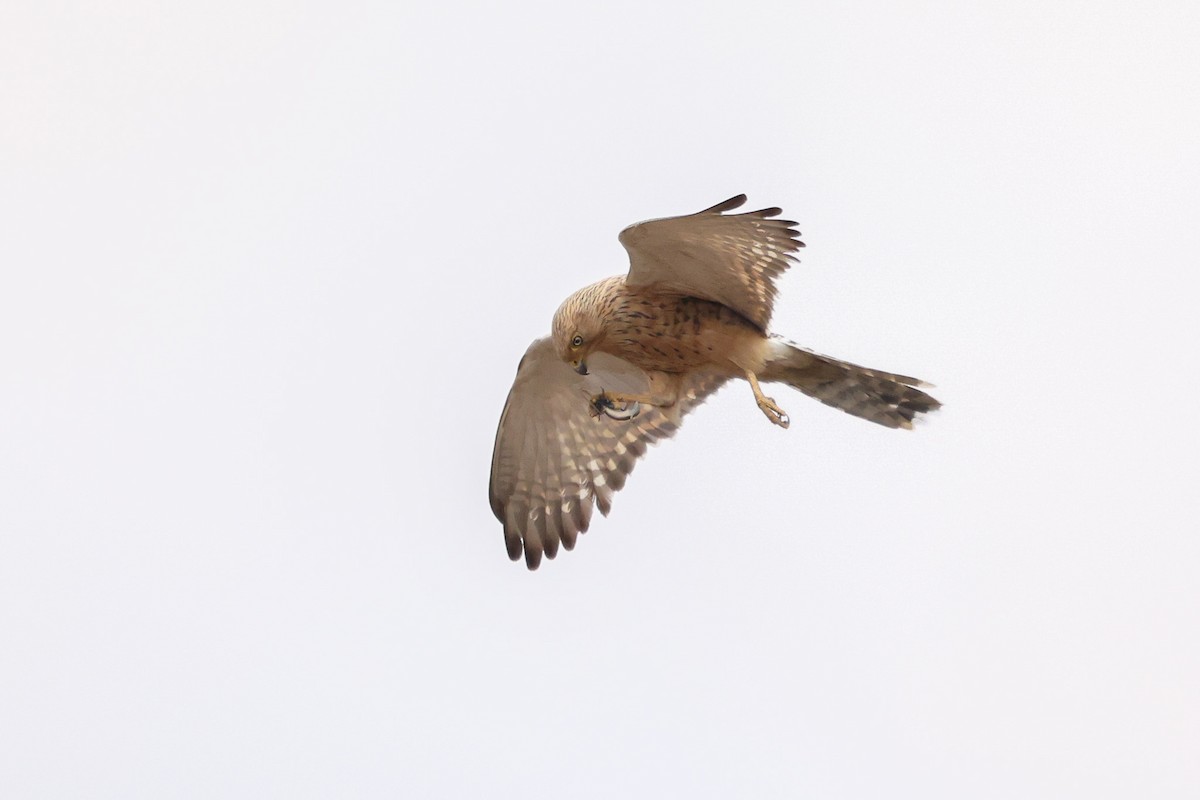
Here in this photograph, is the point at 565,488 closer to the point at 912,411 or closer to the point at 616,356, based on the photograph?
the point at 616,356

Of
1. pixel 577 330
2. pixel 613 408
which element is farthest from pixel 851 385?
pixel 577 330

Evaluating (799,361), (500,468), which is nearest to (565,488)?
(500,468)

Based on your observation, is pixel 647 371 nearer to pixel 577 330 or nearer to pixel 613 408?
pixel 613 408

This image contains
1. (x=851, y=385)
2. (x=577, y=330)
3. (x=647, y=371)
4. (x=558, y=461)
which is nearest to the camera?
(x=577, y=330)

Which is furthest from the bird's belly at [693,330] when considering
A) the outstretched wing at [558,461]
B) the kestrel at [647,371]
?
the outstretched wing at [558,461]

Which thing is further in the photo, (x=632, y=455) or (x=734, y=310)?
(x=632, y=455)

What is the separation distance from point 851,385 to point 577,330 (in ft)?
5.51

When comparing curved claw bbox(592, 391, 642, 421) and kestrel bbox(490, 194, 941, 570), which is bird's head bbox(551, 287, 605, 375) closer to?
kestrel bbox(490, 194, 941, 570)

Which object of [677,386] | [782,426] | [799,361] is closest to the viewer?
[782,426]

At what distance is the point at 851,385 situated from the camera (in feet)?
32.2

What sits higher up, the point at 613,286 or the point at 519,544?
Result: the point at 613,286

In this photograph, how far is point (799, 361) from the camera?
955 centimetres

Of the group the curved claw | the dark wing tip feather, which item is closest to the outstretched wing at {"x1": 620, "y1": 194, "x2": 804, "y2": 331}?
the dark wing tip feather

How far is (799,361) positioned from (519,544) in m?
2.30
